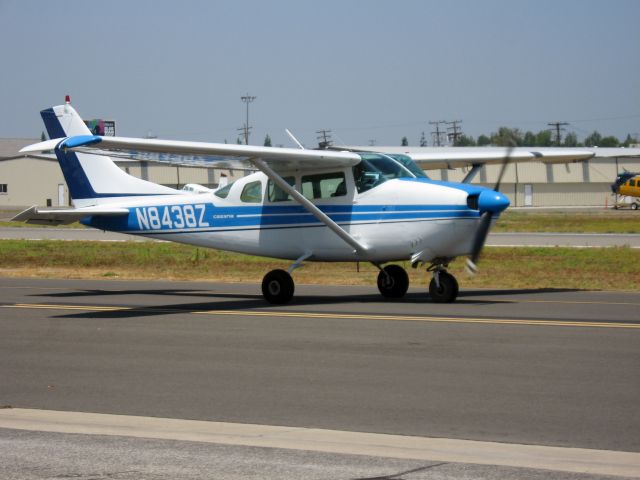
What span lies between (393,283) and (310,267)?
9.23 m

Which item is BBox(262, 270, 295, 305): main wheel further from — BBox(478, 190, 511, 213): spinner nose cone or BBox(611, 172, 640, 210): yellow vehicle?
BBox(611, 172, 640, 210): yellow vehicle

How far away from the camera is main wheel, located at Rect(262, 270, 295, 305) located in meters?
17.6

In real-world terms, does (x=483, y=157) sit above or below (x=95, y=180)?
above

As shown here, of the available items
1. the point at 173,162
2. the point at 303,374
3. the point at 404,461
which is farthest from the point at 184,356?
the point at 173,162

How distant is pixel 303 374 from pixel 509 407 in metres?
2.49

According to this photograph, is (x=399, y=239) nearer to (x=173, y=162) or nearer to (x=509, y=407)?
(x=173, y=162)

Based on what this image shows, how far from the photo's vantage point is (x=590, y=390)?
29.9ft

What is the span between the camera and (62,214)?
64.0 ft

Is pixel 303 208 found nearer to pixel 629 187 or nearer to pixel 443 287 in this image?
pixel 443 287

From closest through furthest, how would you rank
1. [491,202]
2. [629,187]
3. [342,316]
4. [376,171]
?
1. [342,316]
2. [491,202]
3. [376,171]
4. [629,187]

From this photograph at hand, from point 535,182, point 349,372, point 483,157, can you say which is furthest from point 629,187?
point 349,372

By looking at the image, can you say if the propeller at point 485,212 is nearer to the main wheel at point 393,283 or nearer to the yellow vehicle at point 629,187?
the main wheel at point 393,283

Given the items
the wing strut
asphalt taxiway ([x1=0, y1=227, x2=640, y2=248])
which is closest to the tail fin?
the wing strut

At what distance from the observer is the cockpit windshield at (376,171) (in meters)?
17.5
